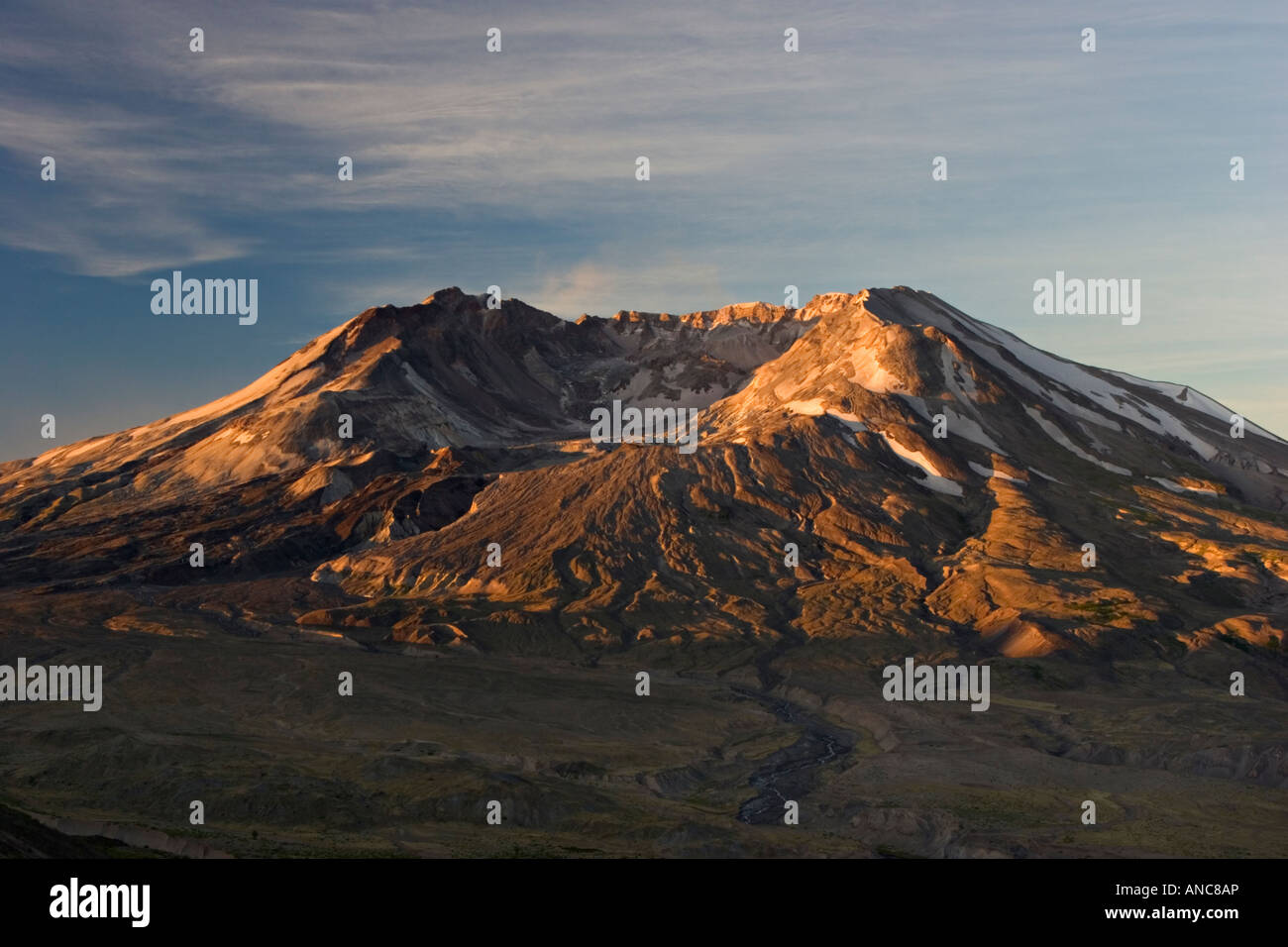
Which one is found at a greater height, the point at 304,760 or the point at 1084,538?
the point at 1084,538

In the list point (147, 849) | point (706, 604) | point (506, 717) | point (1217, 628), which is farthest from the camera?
point (706, 604)

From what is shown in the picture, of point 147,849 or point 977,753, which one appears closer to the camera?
point 147,849

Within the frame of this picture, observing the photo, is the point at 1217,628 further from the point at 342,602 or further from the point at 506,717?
the point at 342,602

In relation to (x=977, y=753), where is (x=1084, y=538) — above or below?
above

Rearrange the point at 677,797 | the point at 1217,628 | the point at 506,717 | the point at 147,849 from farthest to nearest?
the point at 1217,628
the point at 506,717
the point at 677,797
the point at 147,849
